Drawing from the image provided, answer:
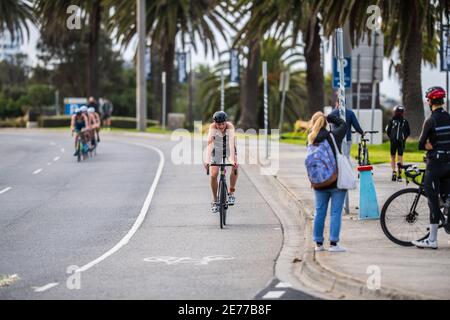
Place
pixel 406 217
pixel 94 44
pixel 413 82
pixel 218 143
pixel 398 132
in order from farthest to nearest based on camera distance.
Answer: pixel 94 44 → pixel 413 82 → pixel 398 132 → pixel 218 143 → pixel 406 217

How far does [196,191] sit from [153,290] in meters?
12.6

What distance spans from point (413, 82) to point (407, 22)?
272cm

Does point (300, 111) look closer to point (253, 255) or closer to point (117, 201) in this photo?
point (117, 201)

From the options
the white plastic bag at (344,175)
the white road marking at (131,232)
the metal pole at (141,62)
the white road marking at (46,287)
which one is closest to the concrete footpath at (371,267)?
the white plastic bag at (344,175)

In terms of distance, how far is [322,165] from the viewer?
12.9 m

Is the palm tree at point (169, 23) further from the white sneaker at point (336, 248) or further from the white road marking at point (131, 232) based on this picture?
the white sneaker at point (336, 248)

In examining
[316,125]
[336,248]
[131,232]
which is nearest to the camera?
[336,248]

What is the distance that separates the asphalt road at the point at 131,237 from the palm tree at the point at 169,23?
97.7 ft

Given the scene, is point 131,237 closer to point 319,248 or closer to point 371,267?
point 319,248

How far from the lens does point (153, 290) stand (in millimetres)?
10672

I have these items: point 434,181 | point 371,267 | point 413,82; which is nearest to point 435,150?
point 434,181

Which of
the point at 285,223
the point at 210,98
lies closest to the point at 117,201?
the point at 285,223

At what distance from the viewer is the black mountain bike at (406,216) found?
1334cm

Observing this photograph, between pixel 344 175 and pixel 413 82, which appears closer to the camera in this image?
pixel 344 175
